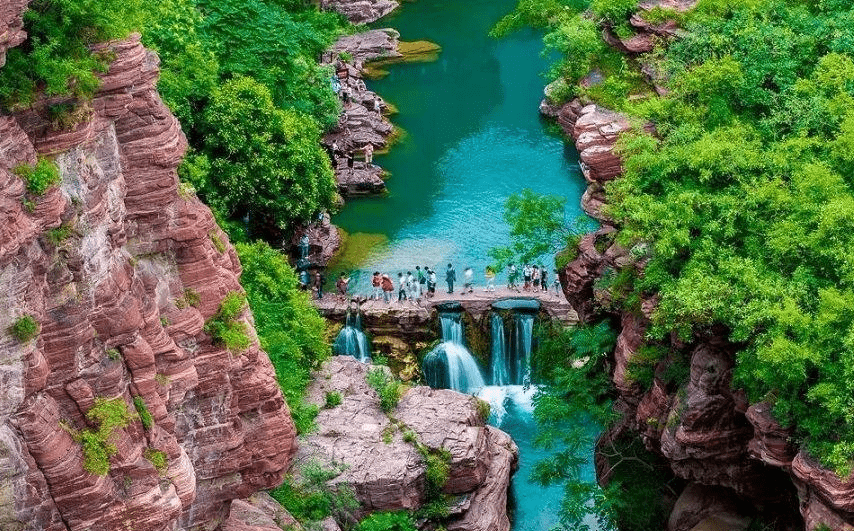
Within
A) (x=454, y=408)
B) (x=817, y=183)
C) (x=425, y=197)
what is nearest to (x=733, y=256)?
(x=817, y=183)

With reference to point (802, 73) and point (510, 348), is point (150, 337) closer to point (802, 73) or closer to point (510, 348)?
point (802, 73)

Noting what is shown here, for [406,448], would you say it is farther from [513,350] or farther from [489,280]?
[489,280]

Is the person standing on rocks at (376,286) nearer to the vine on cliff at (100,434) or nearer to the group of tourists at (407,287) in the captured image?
the group of tourists at (407,287)

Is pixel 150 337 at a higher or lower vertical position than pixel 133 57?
lower

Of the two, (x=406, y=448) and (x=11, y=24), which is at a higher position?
(x=11, y=24)

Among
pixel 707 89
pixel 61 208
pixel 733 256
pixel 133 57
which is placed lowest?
pixel 733 256

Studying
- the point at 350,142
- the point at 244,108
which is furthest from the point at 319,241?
the point at 244,108
